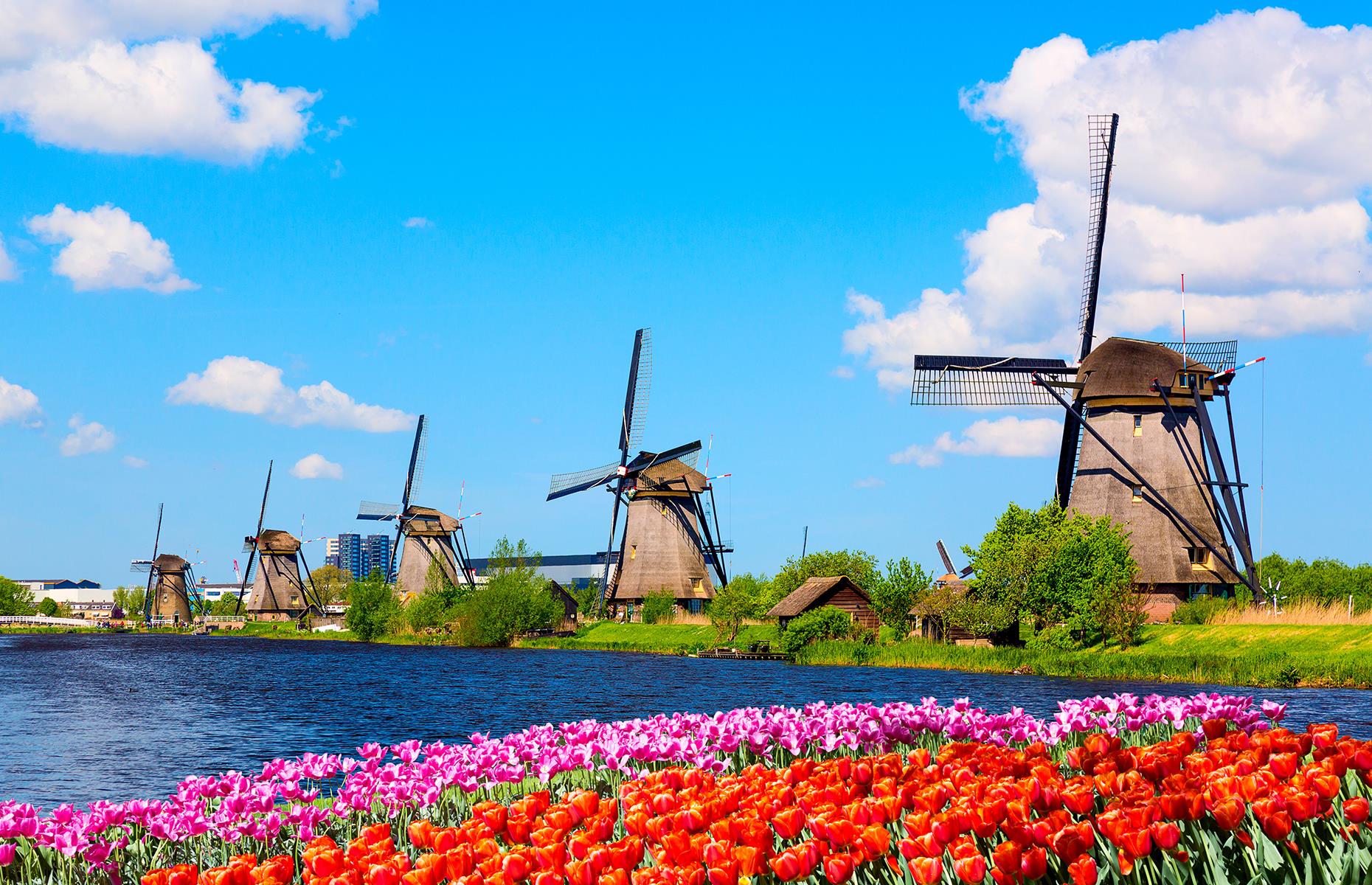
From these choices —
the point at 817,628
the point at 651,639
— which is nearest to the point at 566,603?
the point at 651,639

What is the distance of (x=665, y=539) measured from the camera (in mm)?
74125

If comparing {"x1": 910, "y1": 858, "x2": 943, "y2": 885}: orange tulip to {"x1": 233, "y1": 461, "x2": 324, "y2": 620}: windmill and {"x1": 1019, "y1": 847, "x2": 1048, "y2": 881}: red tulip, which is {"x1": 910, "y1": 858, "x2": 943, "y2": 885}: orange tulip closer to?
{"x1": 1019, "y1": 847, "x2": 1048, "y2": 881}: red tulip

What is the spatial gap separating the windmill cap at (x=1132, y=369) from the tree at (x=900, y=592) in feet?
40.7

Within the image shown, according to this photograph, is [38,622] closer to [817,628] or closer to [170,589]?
[170,589]

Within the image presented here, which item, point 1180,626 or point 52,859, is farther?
point 1180,626

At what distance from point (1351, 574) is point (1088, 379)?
2074 centimetres

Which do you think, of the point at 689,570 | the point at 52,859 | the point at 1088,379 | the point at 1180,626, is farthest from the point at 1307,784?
the point at 689,570

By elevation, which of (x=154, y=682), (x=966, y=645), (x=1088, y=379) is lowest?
(x=154, y=682)

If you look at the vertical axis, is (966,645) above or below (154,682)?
above

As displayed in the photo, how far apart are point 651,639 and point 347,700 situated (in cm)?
3202

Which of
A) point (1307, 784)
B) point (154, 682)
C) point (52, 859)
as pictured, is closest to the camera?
point (1307, 784)

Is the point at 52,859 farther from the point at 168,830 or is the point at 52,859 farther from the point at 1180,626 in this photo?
the point at 1180,626

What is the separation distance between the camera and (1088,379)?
156 feet

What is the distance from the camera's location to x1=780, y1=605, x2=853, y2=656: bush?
183ft
